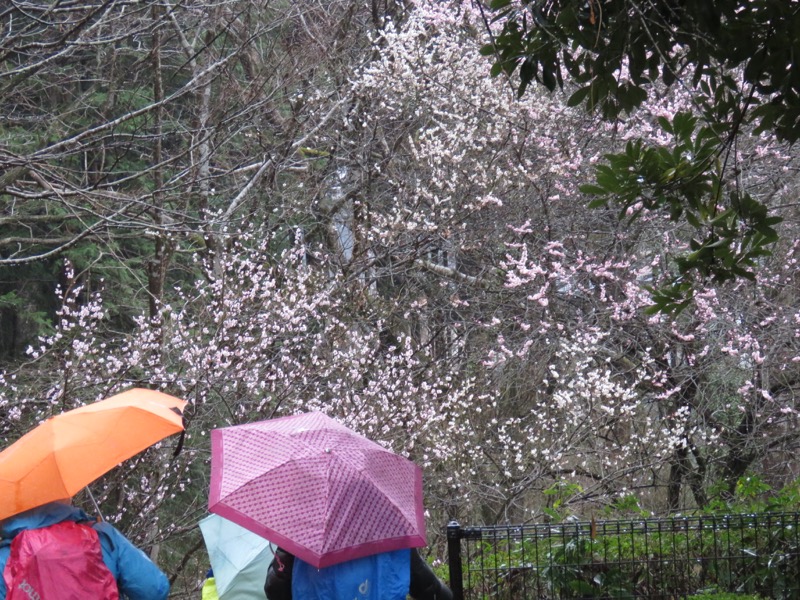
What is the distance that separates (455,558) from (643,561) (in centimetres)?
100

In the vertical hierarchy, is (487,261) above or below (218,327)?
above

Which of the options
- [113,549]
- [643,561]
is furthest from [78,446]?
[643,561]

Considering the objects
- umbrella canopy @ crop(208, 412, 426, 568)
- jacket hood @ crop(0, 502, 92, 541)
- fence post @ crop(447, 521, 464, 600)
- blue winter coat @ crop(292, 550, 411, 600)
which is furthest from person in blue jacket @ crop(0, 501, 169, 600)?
fence post @ crop(447, 521, 464, 600)

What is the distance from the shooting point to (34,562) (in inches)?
112

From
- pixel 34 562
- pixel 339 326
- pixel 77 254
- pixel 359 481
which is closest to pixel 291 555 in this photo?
pixel 359 481

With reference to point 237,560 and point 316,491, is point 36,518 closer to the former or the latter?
point 237,560

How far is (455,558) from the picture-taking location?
391 centimetres

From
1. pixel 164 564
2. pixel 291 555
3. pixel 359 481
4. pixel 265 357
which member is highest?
pixel 265 357

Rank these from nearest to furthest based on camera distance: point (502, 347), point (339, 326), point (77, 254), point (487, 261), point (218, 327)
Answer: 1. point (218, 327)
2. point (339, 326)
3. point (502, 347)
4. point (487, 261)
5. point (77, 254)

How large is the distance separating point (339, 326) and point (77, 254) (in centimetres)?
534

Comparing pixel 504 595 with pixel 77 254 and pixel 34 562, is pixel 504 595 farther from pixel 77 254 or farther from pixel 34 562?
pixel 77 254

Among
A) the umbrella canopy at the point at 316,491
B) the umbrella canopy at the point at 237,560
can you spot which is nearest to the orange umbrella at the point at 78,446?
the umbrella canopy at the point at 316,491

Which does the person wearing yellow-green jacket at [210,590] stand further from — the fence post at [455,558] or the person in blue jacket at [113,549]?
the fence post at [455,558]

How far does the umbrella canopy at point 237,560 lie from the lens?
10.5 ft
